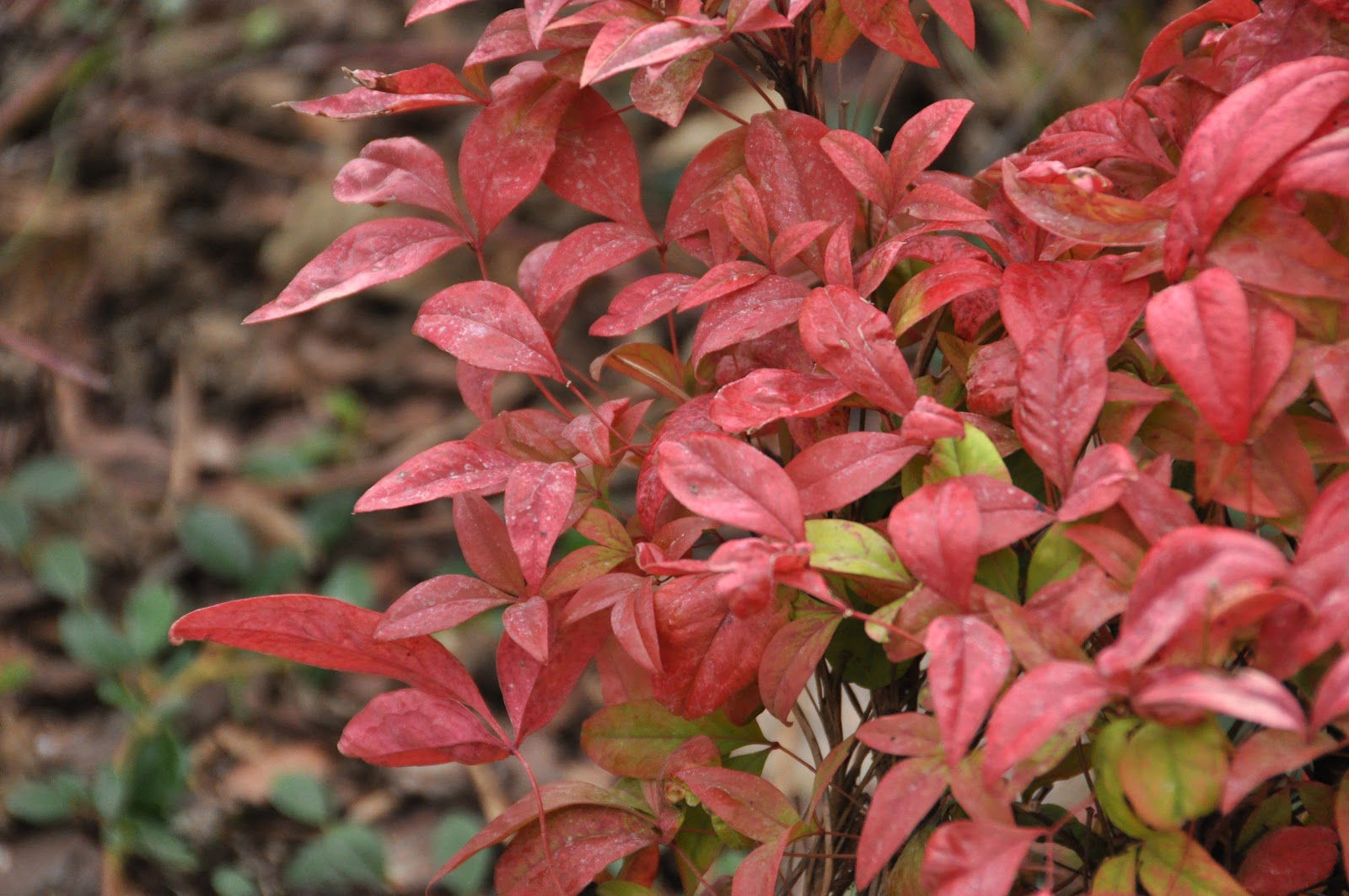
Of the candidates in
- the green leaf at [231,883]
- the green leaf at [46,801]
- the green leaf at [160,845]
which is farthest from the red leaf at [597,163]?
the green leaf at [46,801]

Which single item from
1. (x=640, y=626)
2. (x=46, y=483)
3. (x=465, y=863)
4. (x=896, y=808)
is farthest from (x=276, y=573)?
(x=896, y=808)

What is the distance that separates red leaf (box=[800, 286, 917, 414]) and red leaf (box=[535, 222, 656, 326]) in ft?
0.44

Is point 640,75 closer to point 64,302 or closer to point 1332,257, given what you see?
point 1332,257

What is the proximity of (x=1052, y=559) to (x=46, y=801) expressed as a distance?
121 centimetres

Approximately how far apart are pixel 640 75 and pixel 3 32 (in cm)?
175

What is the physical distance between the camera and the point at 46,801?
1.23 m

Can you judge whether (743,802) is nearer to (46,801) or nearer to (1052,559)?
(1052,559)

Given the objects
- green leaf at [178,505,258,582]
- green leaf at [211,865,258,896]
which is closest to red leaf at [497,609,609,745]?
green leaf at [211,865,258,896]

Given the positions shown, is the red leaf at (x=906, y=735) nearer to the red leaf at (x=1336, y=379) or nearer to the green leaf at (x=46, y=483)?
the red leaf at (x=1336, y=379)

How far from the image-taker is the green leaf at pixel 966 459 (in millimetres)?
448

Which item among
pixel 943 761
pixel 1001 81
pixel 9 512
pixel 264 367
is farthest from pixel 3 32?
pixel 943 761

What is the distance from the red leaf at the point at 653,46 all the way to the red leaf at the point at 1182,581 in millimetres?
267

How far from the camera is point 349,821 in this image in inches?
52.0

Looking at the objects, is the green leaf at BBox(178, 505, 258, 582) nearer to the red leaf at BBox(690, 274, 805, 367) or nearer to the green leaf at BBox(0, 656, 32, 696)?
the green leaf at BBox(0, 656, 32, 696)
